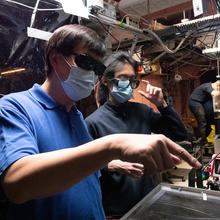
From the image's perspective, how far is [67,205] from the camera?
2.29 ft

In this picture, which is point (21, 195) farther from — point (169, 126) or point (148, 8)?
point (148, 8)

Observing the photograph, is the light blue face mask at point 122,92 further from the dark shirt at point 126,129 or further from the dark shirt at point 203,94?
the dark shirt at point 203,94

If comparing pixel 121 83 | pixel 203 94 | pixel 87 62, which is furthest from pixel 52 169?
pixel 203 94

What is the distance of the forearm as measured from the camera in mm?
446

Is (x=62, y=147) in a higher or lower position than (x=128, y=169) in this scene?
higher

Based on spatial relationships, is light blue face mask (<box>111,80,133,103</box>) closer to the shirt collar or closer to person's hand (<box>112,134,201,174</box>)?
the shirt collar

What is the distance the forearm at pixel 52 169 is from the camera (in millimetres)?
446

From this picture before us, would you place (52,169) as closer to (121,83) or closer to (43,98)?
(43,98)

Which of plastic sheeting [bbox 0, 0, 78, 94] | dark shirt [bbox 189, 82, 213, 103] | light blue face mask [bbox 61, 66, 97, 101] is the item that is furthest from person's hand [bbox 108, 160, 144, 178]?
dark shirt [bbox 189, 82, 213, 103]

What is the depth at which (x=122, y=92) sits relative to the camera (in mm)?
1374

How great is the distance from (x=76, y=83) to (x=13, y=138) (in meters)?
0.44

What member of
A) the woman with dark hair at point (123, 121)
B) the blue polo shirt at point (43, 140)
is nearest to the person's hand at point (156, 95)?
the woman with dark hair at point (123, 121)

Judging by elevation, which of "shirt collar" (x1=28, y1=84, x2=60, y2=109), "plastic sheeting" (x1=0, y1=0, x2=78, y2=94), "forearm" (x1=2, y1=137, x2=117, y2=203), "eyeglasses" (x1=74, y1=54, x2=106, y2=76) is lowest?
"forearm" (x1=2, y1=137, x2=117, y2=203)

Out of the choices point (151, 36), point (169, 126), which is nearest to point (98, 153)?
point (169, 126)
